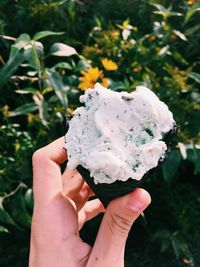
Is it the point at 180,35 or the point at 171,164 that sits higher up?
the point at 180,35

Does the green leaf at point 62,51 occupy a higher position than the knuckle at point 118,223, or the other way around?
the knuckle at point 118,223

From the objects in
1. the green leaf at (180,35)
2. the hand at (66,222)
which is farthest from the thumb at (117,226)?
the green leaf at (180,35)

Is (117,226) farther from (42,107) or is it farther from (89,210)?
(42,107)

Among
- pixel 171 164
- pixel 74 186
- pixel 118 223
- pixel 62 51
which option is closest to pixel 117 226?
pixel 118 223

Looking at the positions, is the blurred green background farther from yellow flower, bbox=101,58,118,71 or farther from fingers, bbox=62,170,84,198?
fingers, bbox=62,170,84,198

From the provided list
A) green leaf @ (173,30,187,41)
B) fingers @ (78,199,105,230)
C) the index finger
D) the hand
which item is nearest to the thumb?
the hand

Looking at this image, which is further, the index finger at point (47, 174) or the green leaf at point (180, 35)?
the green leaf at point (180, 35)

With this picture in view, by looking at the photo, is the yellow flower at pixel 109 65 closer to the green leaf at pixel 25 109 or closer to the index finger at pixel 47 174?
the green leaf at pixel 25 109
